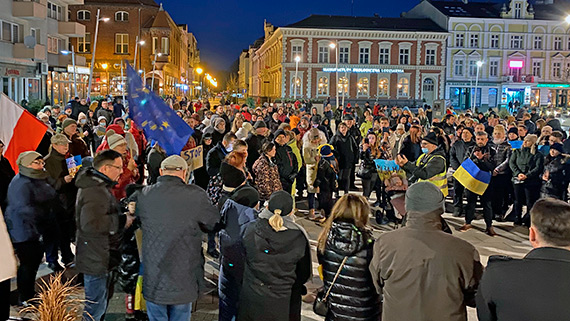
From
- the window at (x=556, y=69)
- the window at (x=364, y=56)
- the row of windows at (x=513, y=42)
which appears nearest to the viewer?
the window at (x=364, y=56)

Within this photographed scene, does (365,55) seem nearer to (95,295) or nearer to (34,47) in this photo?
(34,47)

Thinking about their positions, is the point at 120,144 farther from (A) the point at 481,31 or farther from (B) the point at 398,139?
(A) the point at 481,31

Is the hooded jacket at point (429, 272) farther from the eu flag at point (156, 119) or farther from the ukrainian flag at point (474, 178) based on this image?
the ukrainian flag at point (474, 178)

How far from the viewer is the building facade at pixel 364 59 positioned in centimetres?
6234

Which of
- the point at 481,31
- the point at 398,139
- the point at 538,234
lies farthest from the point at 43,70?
the point at 481,31

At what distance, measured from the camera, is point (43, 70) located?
120 feet

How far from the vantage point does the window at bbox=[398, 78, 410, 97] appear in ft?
212

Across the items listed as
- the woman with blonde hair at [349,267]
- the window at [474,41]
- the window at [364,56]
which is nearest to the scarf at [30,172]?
the woman with blonde hair at [349,267]

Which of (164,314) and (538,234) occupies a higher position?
(538,234)

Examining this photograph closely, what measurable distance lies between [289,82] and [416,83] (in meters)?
14.6

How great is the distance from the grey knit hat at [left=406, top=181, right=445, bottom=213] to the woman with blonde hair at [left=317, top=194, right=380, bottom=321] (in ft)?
2.10

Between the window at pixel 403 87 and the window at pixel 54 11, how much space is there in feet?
123

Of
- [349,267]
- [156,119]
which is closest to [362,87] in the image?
[156,119]

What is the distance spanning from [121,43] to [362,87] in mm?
27871
